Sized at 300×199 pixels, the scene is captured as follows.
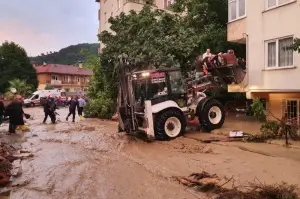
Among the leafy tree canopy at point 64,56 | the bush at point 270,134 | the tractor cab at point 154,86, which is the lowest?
the bush at point 270,134

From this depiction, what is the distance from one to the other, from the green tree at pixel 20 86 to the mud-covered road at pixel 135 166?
36604 mm

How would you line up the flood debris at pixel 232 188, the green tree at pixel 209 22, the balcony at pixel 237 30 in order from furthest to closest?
the green tree at pixel 209 22 → the balcony at pixel 237 30 → the flood debris at pixel 232 188

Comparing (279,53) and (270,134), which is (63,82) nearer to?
(279,53)

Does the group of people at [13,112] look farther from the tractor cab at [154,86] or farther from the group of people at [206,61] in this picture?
the group of people at [206,61]

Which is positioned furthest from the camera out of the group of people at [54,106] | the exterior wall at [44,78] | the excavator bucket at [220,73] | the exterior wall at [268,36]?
the exterior wall at [44,78]

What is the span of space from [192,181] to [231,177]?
103 centimetres

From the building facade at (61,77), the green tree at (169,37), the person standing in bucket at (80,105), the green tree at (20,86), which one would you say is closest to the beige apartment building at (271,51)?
the green tree at (169,37)

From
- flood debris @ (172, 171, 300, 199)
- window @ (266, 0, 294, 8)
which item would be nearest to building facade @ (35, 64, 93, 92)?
window @ (266, 0, 294, 8)

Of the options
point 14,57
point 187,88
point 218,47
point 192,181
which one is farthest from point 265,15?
point 14,57

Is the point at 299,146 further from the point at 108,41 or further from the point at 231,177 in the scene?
the point at 108,41

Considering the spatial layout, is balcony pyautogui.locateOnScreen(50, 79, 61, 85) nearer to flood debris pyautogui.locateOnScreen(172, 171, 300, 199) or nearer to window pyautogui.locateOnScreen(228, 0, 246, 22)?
window pyautogui.locateOnScreen(228, 0, 246, 22)

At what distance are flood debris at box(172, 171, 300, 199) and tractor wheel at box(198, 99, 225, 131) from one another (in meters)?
6.70

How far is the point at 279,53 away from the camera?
1501 cm

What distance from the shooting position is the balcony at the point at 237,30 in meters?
16.9
